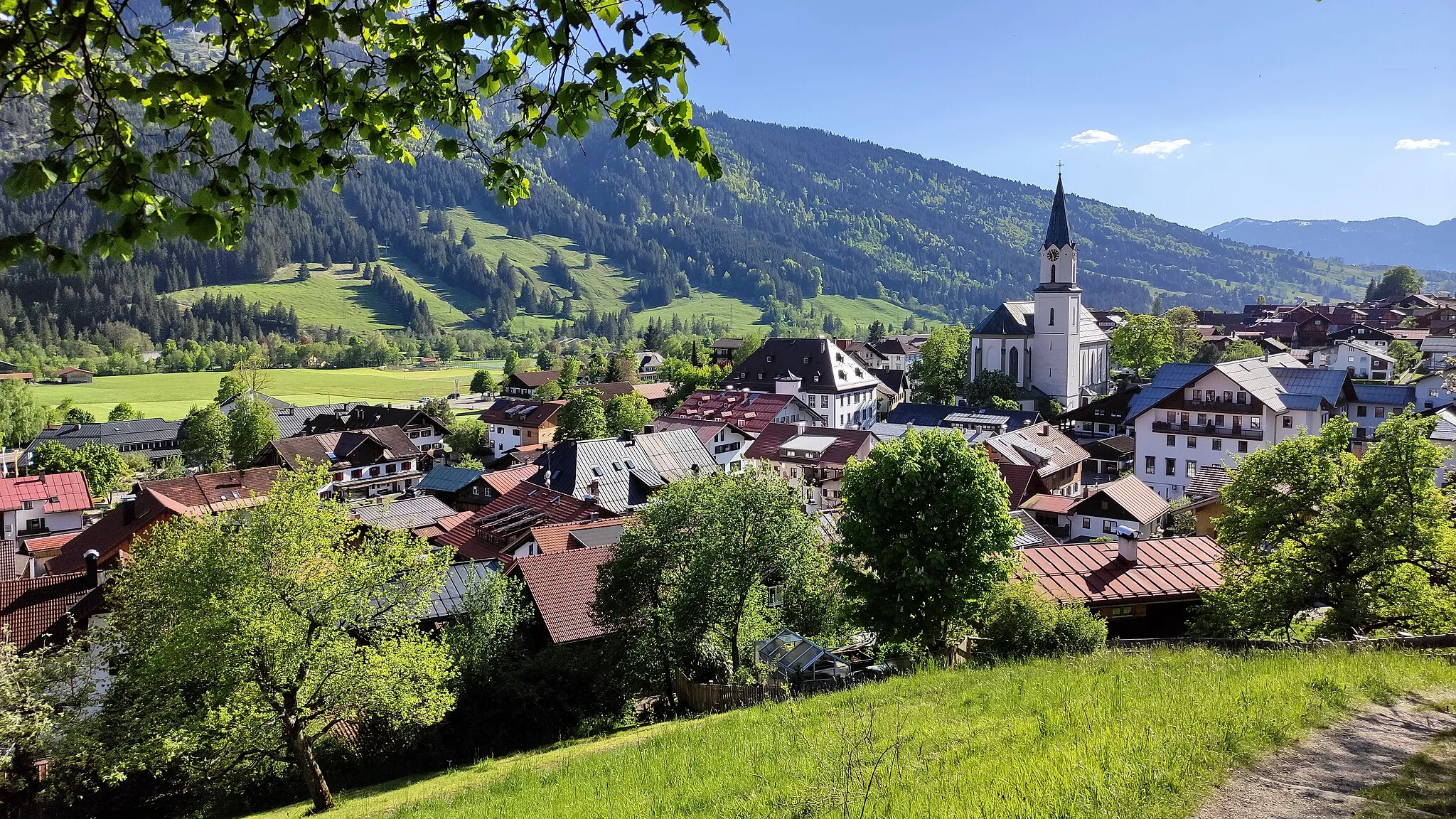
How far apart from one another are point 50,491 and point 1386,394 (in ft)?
274

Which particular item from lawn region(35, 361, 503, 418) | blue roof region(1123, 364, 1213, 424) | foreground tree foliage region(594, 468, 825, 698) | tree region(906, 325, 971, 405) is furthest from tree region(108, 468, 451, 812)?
lawn region(35, 361, 503, 418)

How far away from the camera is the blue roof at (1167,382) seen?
2016 inches

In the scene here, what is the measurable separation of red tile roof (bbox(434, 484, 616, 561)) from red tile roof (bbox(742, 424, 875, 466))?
1974 cm

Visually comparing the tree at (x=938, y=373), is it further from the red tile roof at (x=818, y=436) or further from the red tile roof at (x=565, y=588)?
the red tile roof at (x=565, y=588)

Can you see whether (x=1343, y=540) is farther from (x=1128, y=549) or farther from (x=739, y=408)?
(x=739, y=408)

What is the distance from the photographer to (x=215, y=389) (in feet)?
441

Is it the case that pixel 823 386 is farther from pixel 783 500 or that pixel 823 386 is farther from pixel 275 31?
pixel 275 31

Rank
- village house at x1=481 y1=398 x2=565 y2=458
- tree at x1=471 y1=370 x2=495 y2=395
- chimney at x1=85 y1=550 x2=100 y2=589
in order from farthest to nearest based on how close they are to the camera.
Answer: tree at x1=471 y1=370 x2=495 y2=395 → village house at x1=481 y1=398 x2=565 y2=458 → chimney at x1=85 y1=550 x2=100 y2=589

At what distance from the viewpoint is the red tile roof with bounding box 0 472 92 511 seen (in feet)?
151

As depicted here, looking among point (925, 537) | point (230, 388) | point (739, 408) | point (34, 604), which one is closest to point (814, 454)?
point (739, 408)

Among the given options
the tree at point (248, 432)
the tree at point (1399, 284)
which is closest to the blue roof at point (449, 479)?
the tree at point (248, 432)

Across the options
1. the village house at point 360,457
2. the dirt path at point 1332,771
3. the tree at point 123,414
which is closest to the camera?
the dirt path at point 1332,771

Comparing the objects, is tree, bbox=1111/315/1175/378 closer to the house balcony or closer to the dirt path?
the house balcony

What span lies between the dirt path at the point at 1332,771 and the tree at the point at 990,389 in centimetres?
7478
